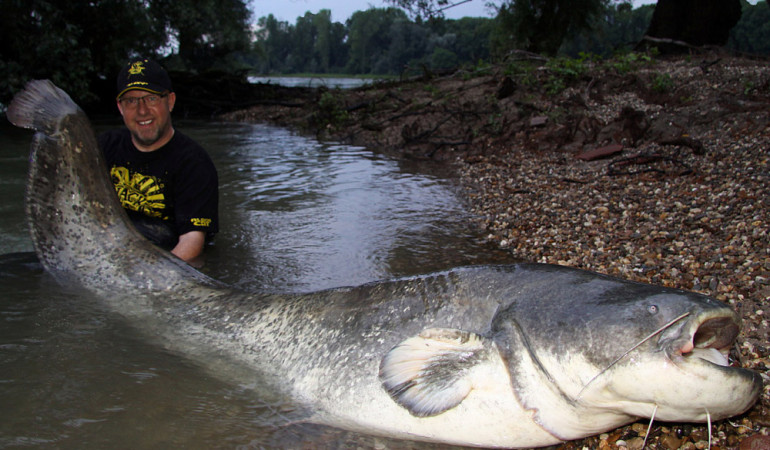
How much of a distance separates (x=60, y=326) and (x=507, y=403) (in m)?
2.51

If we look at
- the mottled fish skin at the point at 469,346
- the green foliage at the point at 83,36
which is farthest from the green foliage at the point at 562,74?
the green foliage at the point at 83,36

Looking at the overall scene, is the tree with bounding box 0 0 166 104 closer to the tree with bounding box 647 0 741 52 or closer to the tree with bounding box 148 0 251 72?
the tree with bounding box 148 0 251 72

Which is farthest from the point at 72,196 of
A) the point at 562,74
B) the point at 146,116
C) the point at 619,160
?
the point at 562,74

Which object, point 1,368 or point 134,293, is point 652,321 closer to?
point 134,293

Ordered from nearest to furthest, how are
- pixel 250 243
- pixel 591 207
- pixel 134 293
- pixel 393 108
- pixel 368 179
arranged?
pixel 134 293 → pixel 250 243 → pixel 591 207 → pixel 368 179 → pixel 393 108

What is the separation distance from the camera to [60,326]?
308 cm

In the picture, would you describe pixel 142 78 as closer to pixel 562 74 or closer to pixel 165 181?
pixel 165 181

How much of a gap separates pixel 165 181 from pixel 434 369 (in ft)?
9.30

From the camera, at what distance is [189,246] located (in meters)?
3.89

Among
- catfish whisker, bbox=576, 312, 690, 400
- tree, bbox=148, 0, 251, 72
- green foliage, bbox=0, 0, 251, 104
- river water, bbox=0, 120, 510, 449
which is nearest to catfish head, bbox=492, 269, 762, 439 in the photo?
catfish whisker, bbox=576, 312, 690, 400

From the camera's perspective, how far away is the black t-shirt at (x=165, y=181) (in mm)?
3996

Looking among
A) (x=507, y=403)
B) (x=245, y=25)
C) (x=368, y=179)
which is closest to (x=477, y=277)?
(x=507, y=403)

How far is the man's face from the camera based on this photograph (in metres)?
3.87

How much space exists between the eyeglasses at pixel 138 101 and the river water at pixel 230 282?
1.28 metres
